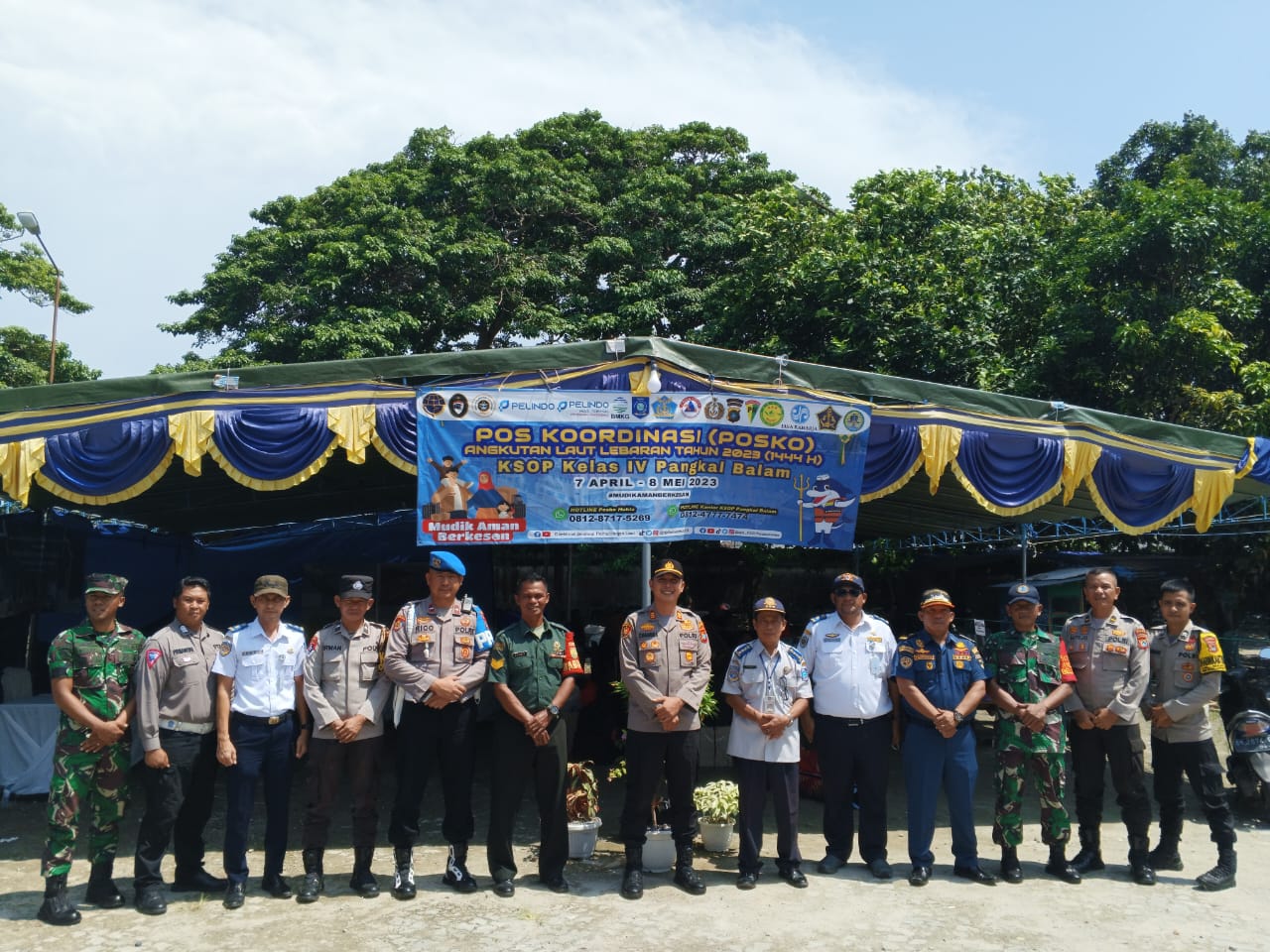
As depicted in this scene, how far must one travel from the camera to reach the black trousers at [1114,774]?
18.5 ft

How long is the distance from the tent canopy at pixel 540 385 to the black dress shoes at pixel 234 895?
2.35 meters

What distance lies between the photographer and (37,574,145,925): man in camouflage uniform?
4.84 meters

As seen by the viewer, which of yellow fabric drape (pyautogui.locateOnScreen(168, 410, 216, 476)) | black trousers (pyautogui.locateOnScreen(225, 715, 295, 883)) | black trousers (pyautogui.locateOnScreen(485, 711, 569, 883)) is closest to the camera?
black trousers (pyautogui.locateOnScreen(225, 715, 295, 883))

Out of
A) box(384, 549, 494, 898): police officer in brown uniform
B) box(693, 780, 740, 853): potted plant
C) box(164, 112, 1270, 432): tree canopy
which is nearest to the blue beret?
box(384, 549, 494, 898): police officer in brown uniform

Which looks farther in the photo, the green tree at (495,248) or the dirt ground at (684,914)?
the green tree at (495,248)

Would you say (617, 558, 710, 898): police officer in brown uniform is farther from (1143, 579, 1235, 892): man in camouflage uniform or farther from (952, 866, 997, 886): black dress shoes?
(1143, 579, 1235, 892): man in camouflage uniform

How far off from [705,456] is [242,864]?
11.8 feet

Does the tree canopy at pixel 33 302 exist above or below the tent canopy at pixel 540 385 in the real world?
above

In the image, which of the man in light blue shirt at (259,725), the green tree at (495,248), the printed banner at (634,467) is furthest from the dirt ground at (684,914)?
the green tree at (495,248)

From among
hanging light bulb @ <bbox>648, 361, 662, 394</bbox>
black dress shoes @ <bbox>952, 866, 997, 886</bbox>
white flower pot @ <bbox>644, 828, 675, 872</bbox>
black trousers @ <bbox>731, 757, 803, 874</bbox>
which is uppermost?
hanging light bulb @ <bbox>648, 361, 662, 394</bbox>

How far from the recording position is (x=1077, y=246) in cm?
1485

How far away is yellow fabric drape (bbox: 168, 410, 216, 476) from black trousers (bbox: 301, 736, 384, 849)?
1974 mm

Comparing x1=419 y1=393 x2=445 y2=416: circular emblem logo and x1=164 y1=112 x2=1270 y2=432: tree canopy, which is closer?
x1=419 y1=393 x2=445 y2=416: circular emblem logo

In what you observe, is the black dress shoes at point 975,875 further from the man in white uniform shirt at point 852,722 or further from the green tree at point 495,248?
the green tree at point 495,248
